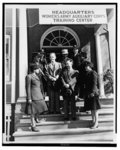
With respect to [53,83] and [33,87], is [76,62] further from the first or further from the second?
[33,87]

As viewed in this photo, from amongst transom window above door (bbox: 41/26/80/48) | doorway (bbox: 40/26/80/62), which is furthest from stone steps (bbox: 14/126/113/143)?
transom window above door (bbox: 41/26/80/48)

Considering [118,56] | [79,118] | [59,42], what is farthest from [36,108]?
[118,56]

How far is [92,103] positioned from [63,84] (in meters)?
0.62

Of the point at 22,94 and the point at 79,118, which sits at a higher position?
the point at 22,94

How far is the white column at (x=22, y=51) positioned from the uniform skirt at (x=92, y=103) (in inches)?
44.6

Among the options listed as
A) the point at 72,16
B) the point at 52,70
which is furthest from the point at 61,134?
the point at 72,16

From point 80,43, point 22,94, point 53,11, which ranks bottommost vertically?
point 22,94

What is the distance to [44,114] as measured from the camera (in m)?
4.78

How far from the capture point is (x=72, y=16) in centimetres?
493

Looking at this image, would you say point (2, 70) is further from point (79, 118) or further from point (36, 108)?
point (79, 118)

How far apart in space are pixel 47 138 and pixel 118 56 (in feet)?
6.37

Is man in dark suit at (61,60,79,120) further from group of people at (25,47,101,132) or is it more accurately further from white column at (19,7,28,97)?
white column at (19,7,28,97)

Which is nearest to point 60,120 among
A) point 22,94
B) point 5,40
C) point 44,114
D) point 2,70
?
point 44,114

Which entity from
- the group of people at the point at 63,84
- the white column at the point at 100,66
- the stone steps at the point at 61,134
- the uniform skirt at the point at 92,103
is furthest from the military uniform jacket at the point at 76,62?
the stone steps at the point at 61,134
